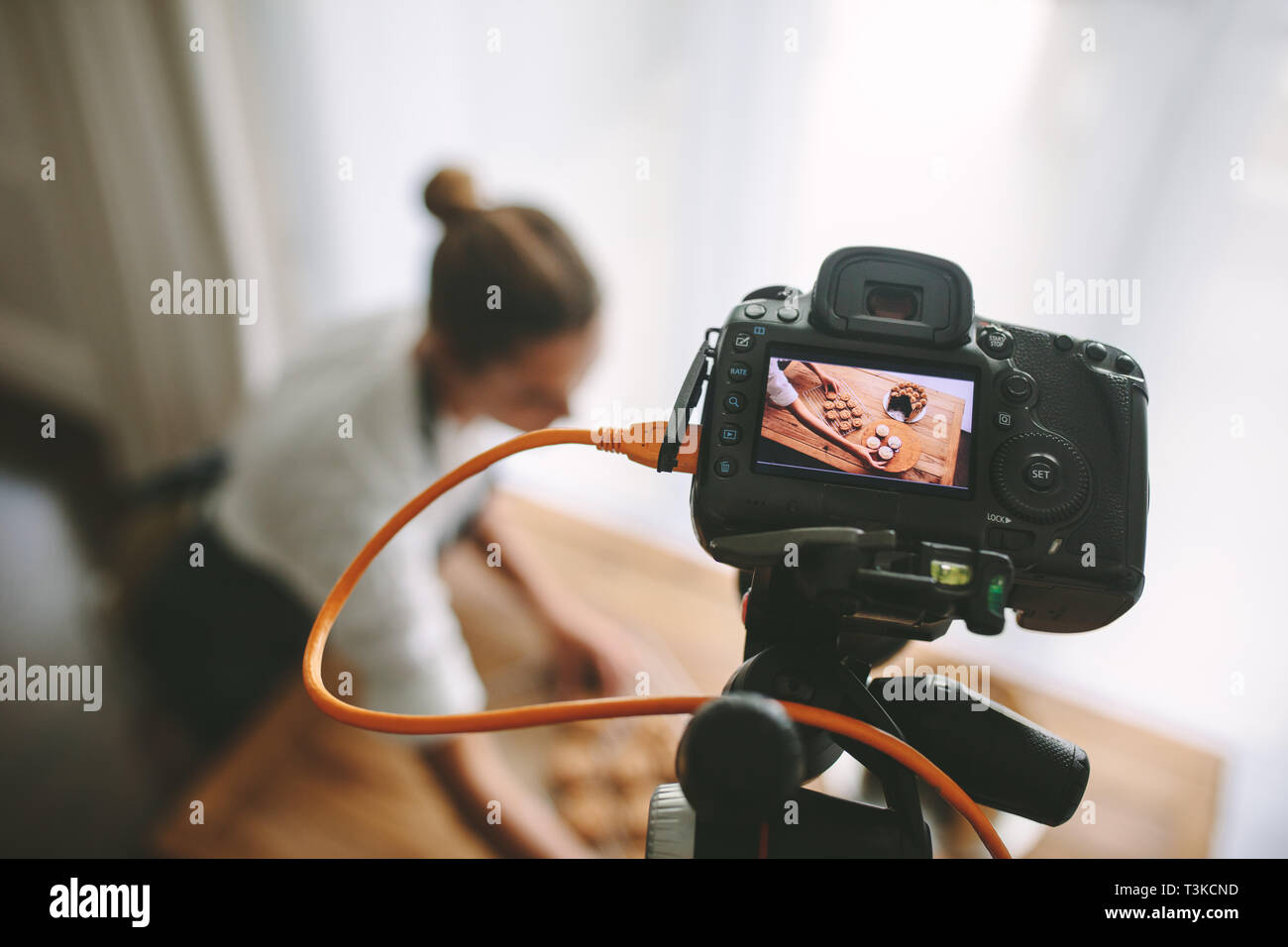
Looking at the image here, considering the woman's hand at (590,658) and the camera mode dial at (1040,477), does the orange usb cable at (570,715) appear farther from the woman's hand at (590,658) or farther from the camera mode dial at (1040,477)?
the woman's hand at (590,658)

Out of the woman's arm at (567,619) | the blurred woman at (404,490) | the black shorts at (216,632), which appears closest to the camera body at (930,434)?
the blurred woman at (404,490)

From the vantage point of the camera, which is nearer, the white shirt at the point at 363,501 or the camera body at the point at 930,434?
the camera body at the point at 930,434

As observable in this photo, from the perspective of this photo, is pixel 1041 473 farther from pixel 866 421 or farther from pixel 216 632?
pixel 216 632

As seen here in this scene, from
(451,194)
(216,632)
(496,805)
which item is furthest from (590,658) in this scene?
(451,194)

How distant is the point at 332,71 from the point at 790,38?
834mm

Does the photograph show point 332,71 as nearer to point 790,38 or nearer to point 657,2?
point 657,2

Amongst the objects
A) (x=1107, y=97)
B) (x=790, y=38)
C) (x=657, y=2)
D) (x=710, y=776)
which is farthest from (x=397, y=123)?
(x=710, y=776)

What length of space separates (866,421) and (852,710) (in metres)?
0.15

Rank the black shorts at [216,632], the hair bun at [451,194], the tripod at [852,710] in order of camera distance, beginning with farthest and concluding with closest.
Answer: the black shorts at [216,632] < the hair bun at [451,194] < the tripod at [852,710]

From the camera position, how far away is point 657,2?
44.6 inches

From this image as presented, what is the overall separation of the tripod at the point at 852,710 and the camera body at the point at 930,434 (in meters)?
0.03

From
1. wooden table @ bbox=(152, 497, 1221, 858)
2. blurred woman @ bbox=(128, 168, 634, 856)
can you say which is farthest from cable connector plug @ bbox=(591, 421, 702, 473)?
wooden table @ bbox=(152, 497, 1221, 858)

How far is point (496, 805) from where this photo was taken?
0.90m

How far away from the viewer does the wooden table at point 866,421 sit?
40 centimetres
